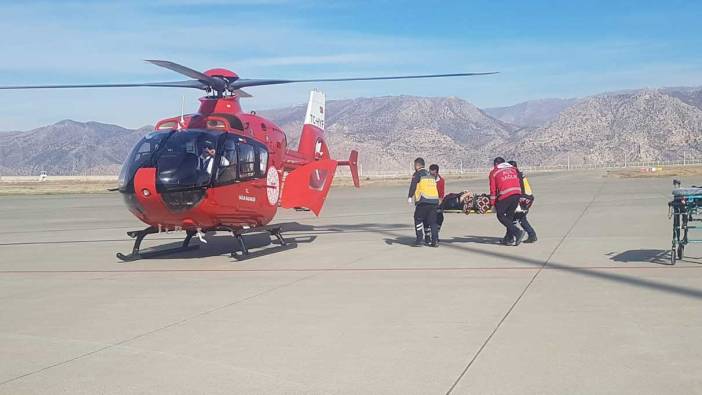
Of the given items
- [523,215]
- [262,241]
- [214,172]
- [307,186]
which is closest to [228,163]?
[214,172]

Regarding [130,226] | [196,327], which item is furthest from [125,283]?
[130,226]

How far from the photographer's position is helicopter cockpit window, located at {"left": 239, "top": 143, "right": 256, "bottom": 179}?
14177 millimetres

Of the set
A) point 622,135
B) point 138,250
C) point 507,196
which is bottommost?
point 138,250

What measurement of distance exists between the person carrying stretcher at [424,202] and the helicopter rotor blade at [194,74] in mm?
4627

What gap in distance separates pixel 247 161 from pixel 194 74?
6.55 feet

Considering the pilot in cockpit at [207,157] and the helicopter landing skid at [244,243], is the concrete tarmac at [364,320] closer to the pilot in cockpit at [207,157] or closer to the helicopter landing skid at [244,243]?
the helicopter landing skid at [244,243]

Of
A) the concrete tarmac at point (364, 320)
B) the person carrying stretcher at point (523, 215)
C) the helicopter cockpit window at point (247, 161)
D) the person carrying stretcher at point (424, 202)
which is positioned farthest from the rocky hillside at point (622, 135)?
the concrete tarmac at point (364, 320)

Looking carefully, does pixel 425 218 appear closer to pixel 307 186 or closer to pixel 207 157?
pixel 307 186

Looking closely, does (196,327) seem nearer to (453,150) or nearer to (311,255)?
(311,255)

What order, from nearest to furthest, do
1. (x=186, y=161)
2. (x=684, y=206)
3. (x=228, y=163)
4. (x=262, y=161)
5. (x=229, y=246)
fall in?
(x=684, y=206) → (x=186, y=161) → (x=228, y=163) → (x=262, y=161) → (x=229, y=246)

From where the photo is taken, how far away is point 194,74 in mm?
14383

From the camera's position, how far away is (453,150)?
18512cm

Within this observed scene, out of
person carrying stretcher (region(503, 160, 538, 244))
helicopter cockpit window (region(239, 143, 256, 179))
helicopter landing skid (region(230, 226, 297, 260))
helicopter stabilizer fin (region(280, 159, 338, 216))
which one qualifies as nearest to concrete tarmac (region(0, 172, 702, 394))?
helicopter landing skid (region(230, 226, 297, 260))

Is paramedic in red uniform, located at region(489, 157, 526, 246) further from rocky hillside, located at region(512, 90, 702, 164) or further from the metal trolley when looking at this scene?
rocky hillside, located at region(512, 90, 702, 164)
